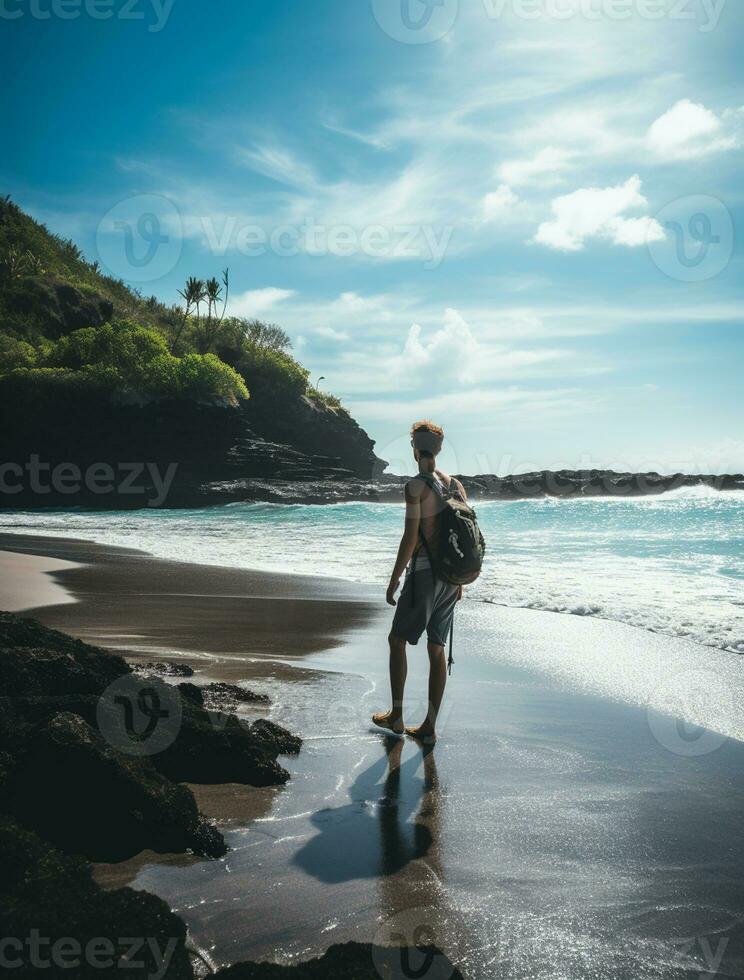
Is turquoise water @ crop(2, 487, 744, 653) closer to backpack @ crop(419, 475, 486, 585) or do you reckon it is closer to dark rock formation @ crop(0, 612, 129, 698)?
backpack @ crop(419, 475, 486, 585)

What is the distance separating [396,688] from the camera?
445cm

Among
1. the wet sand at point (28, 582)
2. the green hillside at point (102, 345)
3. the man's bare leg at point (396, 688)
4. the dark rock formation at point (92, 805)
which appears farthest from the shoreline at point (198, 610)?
the green hillside at point (102, 345)

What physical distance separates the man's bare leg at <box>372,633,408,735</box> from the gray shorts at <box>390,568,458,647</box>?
81 millimetres

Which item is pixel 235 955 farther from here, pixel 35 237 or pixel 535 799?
pixel 35 237

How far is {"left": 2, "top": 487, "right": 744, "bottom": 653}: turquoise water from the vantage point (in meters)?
8.80

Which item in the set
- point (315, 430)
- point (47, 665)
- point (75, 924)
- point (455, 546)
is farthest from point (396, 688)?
point (315, 430)

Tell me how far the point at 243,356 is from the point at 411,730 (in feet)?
195

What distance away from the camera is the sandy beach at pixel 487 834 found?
7.59 ft

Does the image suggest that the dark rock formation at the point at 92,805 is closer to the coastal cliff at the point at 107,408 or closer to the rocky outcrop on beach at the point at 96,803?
the rocky outcrop on beach at the point at 96,803

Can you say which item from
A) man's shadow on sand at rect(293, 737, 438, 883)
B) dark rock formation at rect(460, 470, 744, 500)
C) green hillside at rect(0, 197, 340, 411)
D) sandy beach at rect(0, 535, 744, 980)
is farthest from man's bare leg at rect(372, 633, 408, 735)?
dark rock formation at rect(460, 470, 744, 500)

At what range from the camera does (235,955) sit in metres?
2.19

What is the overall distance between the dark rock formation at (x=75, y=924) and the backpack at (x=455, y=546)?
2.59 m

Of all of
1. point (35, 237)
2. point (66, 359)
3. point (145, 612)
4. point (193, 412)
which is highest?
point (35, 237)

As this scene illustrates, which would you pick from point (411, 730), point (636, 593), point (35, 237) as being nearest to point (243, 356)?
point (35, 237)
